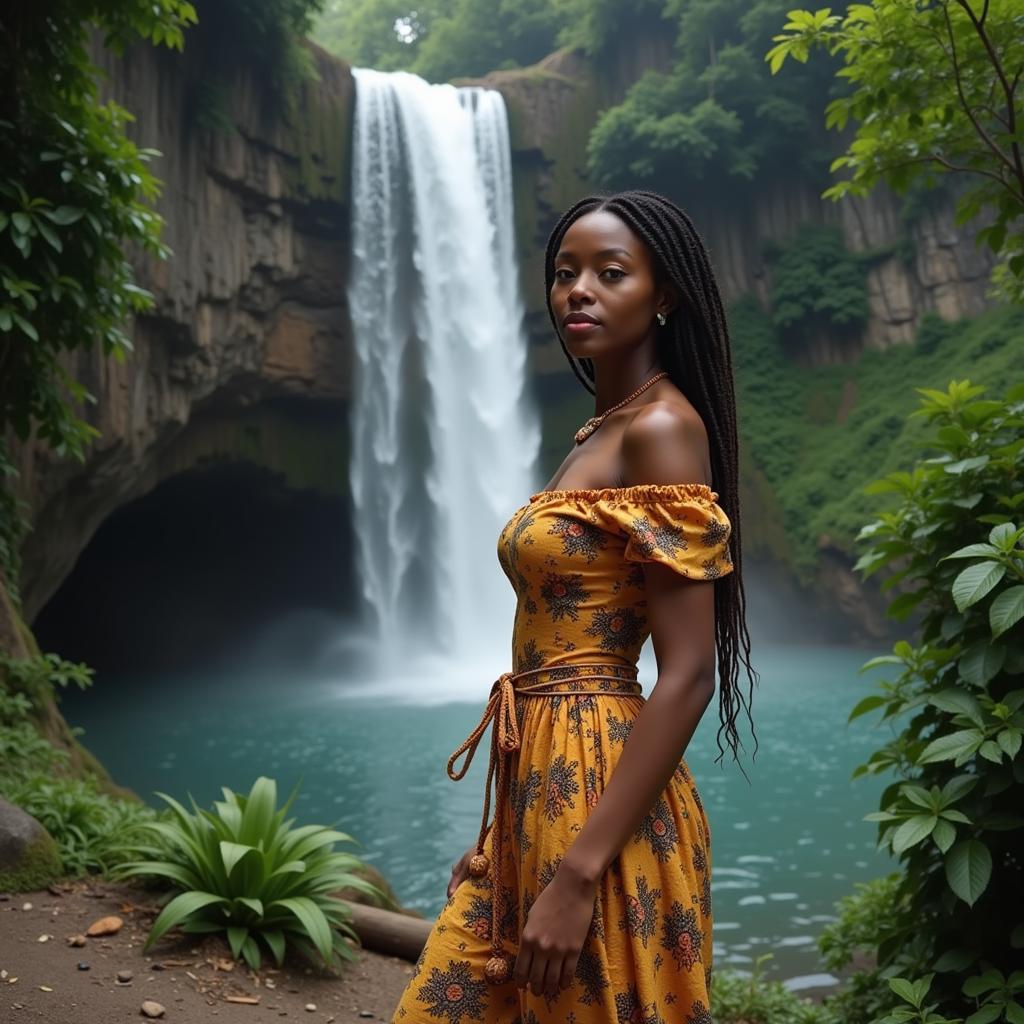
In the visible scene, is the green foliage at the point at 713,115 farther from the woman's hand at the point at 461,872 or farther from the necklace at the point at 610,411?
the woman's hand at the point at 461,872

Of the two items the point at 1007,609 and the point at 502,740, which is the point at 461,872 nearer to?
the point at 502,740

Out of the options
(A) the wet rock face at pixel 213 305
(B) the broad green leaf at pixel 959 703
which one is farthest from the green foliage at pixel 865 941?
(A) the wet rock face at pixel 213 305

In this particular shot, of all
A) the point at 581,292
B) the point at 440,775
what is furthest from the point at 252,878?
the point at 440,775

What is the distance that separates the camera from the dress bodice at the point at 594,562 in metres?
1.58

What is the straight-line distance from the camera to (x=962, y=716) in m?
2.57

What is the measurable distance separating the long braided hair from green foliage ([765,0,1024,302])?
6.37 ft

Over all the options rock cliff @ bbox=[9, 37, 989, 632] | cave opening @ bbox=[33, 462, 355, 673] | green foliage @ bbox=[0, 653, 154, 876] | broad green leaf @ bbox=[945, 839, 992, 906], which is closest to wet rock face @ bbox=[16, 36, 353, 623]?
rock cliff @ bbox=[9, 37, 989, 632]

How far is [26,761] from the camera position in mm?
5039

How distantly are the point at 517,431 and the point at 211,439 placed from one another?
6.49 metres

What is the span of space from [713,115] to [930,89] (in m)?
20.5

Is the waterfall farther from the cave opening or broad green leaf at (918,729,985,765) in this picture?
broad green leaf at (918,729,985,765)

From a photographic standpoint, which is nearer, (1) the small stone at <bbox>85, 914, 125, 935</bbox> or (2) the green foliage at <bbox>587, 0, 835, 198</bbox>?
(1) the small stone at <bbox>85, 914, 125, 935</bbox>

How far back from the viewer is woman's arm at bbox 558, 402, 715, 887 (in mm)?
1472

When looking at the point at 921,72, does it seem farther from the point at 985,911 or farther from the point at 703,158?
the point at 703,158
